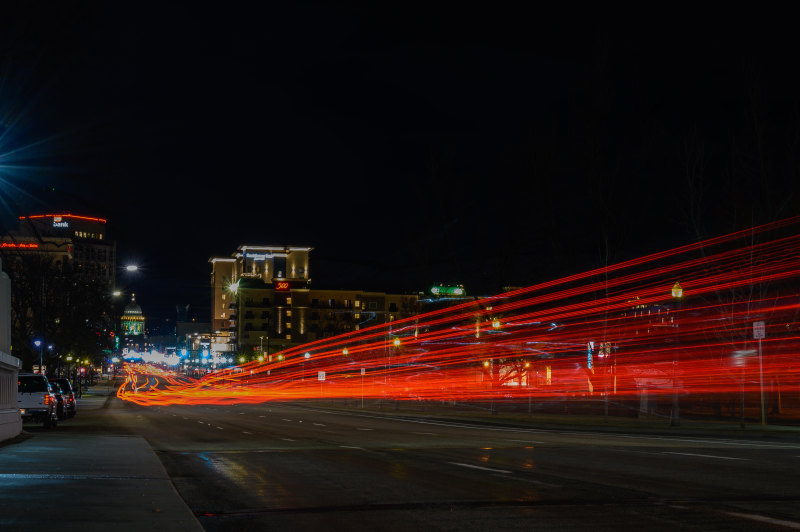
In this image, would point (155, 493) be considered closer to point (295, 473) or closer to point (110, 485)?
point (110, 485)

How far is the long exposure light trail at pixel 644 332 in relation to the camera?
3744 cm

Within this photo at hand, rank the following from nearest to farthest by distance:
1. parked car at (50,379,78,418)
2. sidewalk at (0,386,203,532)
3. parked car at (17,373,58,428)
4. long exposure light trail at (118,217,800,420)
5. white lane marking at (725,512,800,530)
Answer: white lane marking at (725,512,800,530) < sidewalk at (0,386,203,532) < parked car at (17,373,58,428) < long exposure light trail at (118,217,800,420) < parked car at (50,379,78,418)

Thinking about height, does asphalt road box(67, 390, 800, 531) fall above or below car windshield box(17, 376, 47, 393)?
below

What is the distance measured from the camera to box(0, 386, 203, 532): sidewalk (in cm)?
938

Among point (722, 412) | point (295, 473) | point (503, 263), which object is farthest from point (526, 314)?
point (295, 473)

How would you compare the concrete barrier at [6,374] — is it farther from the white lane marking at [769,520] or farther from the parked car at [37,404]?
the white lane marking at [769,520]

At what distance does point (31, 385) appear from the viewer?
33.3 meters

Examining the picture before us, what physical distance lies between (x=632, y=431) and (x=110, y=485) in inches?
→ 906

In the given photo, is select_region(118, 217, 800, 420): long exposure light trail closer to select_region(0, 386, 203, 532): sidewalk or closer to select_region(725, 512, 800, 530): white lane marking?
select_region(725, 512, 800, 530): white lane marking

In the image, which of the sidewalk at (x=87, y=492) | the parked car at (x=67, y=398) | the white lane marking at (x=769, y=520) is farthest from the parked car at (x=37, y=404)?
the white lane marking at (x=769, y=520)

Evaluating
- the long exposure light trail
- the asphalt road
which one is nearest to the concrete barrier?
the asphalt road

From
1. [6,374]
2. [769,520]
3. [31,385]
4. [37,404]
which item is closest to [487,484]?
[769,520]

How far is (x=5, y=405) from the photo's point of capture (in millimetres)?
22531

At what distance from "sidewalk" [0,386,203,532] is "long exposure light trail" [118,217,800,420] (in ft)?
77.4
